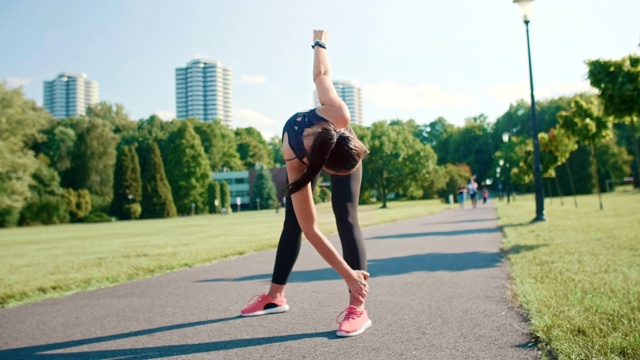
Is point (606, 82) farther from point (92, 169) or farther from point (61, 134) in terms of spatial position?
point (61, 134)

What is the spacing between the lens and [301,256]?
29.1 ft

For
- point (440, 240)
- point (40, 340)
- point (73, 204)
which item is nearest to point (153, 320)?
point (40, 340)

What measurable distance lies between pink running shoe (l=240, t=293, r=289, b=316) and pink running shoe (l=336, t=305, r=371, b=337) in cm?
90

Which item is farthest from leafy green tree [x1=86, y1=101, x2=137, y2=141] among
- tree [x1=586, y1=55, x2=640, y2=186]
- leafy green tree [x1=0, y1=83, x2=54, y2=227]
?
tree [x1=586, y1=55, x2=640, y2=186]

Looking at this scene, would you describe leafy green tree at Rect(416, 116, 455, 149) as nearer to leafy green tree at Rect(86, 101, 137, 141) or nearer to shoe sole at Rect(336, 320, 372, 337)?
leafy green tree at Rect(86, 101, 137, 141)

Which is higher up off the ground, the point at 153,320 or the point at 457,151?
the point at 457,151

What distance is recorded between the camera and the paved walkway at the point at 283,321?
3.08 m

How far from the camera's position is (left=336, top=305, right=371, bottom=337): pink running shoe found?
11.0 ft

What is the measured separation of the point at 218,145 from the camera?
8850cm

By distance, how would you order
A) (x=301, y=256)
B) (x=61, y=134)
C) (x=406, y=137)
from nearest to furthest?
(x=301, y=256) < (x=406, y=137) < (x=61, y=134)

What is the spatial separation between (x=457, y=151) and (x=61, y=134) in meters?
69.5

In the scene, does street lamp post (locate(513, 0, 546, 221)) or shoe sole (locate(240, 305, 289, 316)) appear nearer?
shoe sole (locate(240, 305, 289, 316))

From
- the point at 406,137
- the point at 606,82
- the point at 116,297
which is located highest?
the point at 406,137

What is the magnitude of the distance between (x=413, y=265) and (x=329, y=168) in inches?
166
